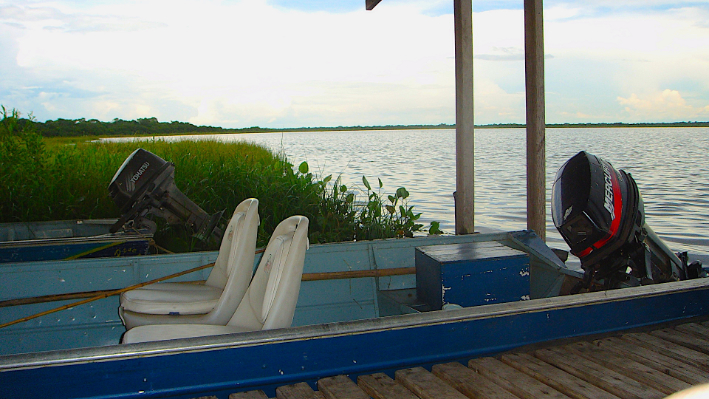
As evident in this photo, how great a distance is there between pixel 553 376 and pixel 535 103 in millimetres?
2509

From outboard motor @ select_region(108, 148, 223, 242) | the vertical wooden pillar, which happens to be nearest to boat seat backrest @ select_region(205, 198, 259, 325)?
outboard motor @ select_region(108, 148, 223, 242)

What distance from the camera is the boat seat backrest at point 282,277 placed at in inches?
93.3

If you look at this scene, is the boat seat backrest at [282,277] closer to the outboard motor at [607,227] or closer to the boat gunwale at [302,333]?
the boat gunwale at [302,333]

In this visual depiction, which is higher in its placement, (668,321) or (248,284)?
(248,284)

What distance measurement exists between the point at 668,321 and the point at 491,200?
9656 millimetres

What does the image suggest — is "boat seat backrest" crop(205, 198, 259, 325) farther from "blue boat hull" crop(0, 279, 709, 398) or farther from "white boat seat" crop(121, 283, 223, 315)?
"blue boat hull" crop(0, 279, 709, 398)

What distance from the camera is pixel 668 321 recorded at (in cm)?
311

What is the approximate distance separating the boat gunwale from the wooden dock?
0.23 metres

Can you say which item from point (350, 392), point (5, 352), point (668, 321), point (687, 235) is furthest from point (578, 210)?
point (687, 235)

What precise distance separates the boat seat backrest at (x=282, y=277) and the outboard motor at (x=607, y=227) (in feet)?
5.58

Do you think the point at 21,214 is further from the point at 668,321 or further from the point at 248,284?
the point at 668,321

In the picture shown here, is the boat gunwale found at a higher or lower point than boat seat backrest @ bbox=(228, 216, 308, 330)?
lower

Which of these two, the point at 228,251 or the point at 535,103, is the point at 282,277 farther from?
the point at 535,103

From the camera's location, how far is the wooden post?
14.0 ft
